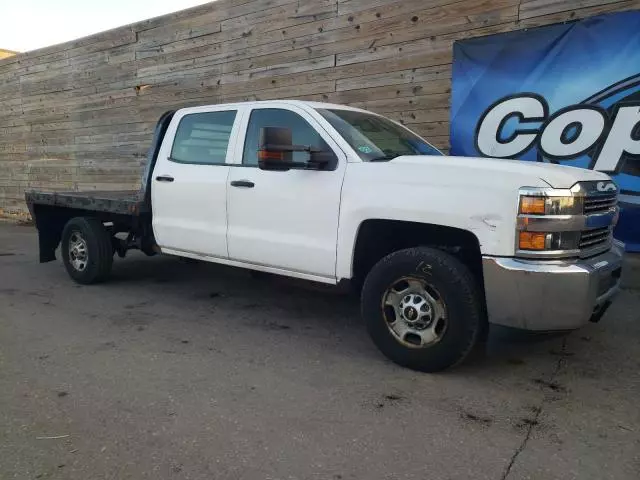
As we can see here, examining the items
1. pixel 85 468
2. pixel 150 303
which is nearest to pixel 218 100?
pixel 150 303

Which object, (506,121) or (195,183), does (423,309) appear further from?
(506,121)

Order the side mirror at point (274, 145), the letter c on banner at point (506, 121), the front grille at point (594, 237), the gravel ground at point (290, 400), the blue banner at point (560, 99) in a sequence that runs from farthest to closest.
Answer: the letter c on banner at point (506, 121), the blue banner at point (560, 99), the side mirror at point (274, 145), the front grille at point (594, 237), the gravel ground at point (290, 400)

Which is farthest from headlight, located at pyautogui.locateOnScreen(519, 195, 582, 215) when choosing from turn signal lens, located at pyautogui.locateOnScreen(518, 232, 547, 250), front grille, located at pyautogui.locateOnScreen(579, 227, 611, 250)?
front grille, located at pyautogui.locateOnScreen(579, 227, 611, 250)

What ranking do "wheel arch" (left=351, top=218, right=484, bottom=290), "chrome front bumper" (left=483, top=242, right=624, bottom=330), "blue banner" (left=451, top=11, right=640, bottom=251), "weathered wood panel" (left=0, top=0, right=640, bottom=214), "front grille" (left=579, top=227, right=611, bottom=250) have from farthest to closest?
"weathered wood panel" (left=0, top=0, right=640, bottom=214)
"blue banner" (left=451, top=11, right=640, bottom=251)
"wheel arch" (left=351, top=218, right=484, bottom=290)
"front grille" (left=579, top=227, right=611, bottom=250)
"chrome front bumper" (left=483, top=242, right=624, bottom=330)

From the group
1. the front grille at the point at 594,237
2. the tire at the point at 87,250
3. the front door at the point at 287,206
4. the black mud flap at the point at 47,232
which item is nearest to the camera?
the front grille at the point at 594,237

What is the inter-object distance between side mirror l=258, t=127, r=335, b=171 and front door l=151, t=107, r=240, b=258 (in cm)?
88

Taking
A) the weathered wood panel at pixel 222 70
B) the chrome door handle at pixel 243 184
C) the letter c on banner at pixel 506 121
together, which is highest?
the weathered wood panel at pixel 222 70

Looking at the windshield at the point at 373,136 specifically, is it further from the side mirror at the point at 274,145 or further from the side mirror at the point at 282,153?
the side mirror at the point at 274,145

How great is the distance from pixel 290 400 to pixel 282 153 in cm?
170

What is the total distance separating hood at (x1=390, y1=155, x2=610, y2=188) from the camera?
3.22 metres

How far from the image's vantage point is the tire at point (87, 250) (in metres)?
6.03

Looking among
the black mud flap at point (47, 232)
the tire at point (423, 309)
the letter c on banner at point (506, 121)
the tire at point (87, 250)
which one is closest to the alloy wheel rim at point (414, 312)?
the tire at point (423, 309)

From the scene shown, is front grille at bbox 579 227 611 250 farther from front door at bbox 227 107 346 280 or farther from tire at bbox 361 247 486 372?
front door at bbox 227 107 346 280

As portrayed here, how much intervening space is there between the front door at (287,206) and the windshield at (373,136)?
0.17 m
